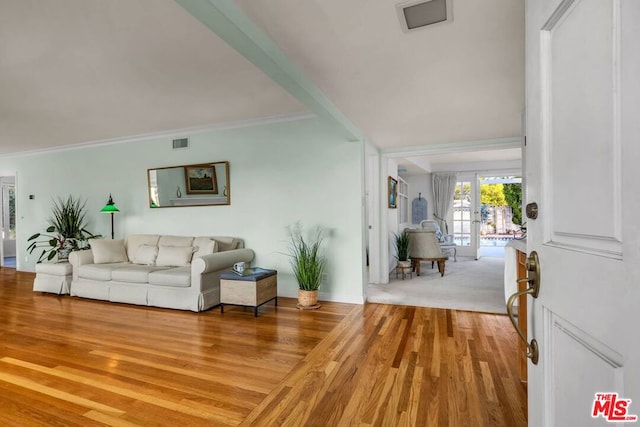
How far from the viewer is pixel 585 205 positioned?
64 cm

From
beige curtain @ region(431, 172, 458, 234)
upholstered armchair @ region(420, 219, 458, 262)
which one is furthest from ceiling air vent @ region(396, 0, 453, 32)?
beige curtain @ region(431, 172, 458, 234)

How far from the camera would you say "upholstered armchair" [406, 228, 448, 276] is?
5.77m

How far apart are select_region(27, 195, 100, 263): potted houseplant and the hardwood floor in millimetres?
1924

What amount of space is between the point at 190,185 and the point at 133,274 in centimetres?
155

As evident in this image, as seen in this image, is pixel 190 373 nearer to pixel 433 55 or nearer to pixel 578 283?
pixel 578 283

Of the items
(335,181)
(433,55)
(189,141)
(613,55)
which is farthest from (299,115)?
(613,55)

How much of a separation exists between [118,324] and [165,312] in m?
0.53

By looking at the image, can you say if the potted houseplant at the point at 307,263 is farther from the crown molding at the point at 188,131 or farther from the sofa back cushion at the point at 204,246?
the crown molding at the point at 188,131

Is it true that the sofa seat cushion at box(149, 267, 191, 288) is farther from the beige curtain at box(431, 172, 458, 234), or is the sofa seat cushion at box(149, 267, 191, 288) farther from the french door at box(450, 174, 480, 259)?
the french door at box(450, 174, 480, 259)

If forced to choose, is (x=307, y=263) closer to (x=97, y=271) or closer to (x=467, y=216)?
(x=97, y=271)

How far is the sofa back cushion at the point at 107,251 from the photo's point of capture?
4754 mm

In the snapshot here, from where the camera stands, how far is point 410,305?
13.2 feet

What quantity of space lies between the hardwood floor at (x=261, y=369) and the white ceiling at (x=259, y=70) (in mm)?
2241

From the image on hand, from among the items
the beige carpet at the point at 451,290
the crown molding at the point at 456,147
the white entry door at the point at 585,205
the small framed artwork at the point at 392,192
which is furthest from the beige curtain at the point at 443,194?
the white entry door at the point at 585,205
